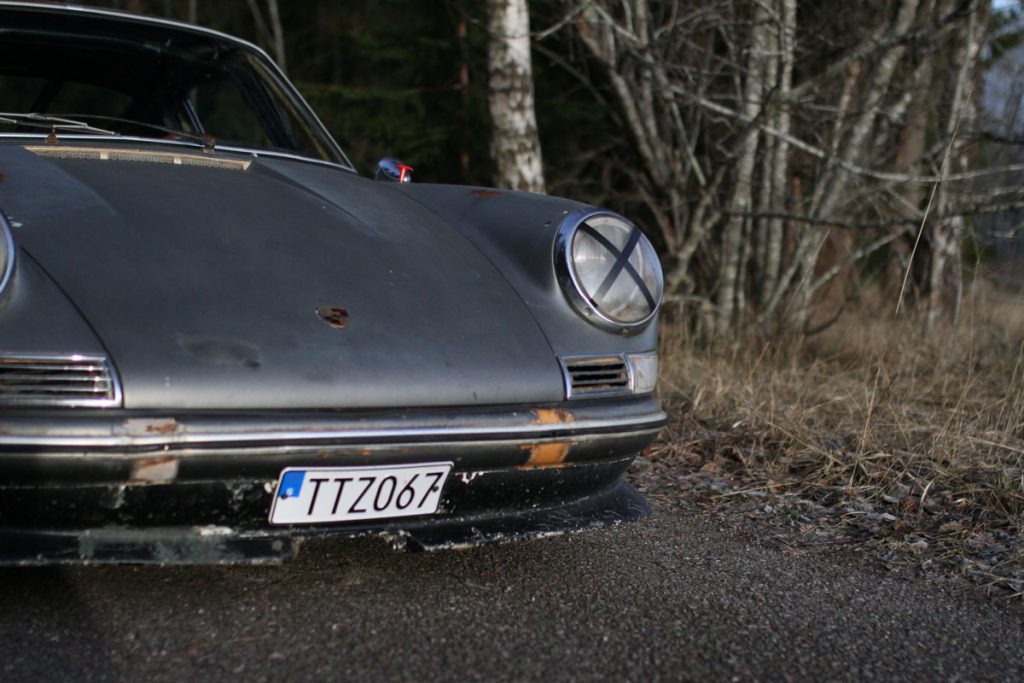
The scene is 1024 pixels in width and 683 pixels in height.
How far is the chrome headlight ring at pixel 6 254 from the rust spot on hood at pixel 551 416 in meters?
1.02

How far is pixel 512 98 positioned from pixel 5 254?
4.15 meters

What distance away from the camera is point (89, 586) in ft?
6.87

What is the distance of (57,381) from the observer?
177 centimetres

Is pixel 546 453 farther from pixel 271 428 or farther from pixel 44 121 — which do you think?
pixel 44 121

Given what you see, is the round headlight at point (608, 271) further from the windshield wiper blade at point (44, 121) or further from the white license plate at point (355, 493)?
the windshield wiper blade at point (44, 121)

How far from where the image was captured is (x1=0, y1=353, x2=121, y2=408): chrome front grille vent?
1.75 m

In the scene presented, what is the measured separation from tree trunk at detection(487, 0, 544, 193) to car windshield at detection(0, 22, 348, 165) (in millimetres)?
2140

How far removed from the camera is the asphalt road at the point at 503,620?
1.80 metres

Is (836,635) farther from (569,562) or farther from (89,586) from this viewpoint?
(89,586)

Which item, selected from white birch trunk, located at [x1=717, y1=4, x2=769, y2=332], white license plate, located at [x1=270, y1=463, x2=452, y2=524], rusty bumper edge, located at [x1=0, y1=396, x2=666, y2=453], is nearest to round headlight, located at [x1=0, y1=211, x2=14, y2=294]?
rusty bumper edge, located at [x1=0, y1=396, x2=666, y2=453]

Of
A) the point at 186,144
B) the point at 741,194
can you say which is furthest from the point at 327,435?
the point at 741,194

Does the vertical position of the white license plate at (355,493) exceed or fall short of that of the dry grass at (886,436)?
it exceeds it

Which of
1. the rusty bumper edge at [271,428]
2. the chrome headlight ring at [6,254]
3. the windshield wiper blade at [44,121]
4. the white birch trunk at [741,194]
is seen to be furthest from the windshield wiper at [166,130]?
the white birch trunk at [741,194]

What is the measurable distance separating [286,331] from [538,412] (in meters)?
0.54
